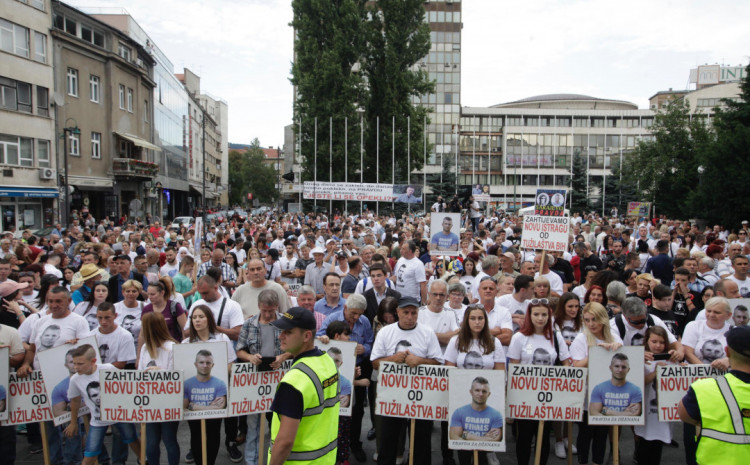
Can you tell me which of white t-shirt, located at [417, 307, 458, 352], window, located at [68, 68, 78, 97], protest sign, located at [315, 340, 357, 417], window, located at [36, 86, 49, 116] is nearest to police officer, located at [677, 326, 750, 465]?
white t-shirt, located at [417, 307, 458, 352]

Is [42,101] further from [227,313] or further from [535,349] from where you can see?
[535,349]

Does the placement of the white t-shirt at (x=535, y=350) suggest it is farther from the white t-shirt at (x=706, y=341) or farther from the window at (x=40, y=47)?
the window at (x=40, y=47)

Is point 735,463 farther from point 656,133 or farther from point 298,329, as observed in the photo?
point 656,133

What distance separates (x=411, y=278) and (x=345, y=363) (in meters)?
3.69

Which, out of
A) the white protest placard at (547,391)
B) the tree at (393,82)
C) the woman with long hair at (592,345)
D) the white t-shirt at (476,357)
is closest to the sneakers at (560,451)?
the woman with long hair at (592,345)

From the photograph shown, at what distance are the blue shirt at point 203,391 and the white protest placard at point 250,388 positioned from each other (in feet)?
0.40

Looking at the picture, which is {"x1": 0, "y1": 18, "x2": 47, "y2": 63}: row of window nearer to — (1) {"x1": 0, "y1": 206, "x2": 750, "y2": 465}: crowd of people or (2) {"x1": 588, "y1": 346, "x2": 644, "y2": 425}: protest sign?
(1) {"x1": 0, "y1": 206, "x2": 750, "y2": 465}: crowd of people

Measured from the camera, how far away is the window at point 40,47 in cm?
2945

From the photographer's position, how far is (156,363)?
17.0 ft

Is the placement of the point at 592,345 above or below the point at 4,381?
above

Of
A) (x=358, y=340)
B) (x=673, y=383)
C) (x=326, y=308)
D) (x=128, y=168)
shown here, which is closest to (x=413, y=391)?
(x=358, y=340)

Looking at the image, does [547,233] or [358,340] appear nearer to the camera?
[358,340]

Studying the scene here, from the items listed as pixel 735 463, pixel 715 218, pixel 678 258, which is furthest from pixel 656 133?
pixel 735 463

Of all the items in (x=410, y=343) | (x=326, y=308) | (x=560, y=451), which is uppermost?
(x=326, y=308)
